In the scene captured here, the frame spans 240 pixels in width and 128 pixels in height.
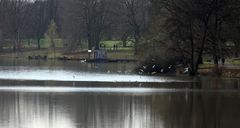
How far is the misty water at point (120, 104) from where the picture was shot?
25.6 metres

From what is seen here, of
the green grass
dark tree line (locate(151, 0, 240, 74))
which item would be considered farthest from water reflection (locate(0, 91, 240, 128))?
the green grass

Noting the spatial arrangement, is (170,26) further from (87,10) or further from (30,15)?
(30,15)

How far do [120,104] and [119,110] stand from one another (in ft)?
8.37

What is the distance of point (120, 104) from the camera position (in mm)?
32094

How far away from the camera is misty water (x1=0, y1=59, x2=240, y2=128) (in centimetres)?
2558

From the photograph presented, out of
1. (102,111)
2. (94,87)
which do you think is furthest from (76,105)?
(94,87)

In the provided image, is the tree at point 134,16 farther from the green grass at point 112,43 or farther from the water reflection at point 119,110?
the water reflection at point 119,110

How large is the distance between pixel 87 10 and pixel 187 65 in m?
48.6

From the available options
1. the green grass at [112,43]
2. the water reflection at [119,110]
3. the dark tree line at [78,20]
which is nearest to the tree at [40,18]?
the dark tree line at [78,20]

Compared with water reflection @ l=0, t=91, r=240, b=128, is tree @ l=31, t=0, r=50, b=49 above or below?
above

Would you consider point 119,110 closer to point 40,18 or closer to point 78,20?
point 78,20

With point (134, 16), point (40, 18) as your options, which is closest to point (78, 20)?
point (134, 16)

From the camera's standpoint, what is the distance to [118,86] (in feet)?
144

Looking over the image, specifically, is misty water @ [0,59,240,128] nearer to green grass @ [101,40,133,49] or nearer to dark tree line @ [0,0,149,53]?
dark tree line @ [0,0,149,53]
